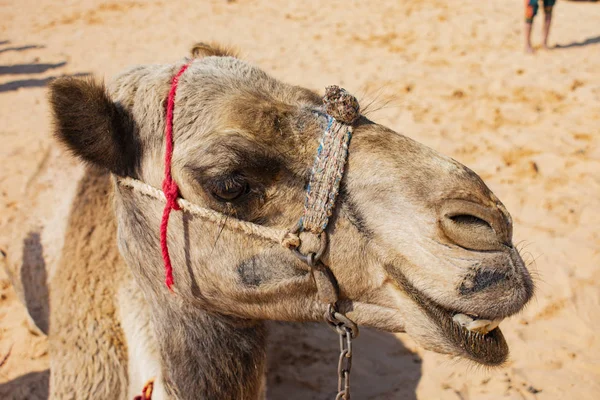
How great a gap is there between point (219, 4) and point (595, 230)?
11.2m

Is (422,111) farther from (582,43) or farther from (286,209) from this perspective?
(286,209)

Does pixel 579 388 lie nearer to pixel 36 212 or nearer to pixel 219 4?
pixel 36 212

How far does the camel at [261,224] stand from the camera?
60.3 inches

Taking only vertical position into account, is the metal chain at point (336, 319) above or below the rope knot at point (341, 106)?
below

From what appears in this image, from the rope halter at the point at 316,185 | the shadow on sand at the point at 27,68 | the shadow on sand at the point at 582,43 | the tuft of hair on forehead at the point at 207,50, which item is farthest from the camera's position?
the shadow on sand at the point at 27,68

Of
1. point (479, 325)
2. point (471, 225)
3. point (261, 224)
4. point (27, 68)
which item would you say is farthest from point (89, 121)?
point (27, 68)

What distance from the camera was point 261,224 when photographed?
1.77 meters

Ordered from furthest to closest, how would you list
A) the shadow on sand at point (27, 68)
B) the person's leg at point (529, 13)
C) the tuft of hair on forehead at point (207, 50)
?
the shadow on sand at point (27, 68) < the person's leg at point (529, 13) < the tuft of hair on forehead at point (207, 50)

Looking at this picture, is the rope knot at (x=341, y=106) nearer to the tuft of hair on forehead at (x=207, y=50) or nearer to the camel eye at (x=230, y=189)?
the camel eye at (x=230, y=189)

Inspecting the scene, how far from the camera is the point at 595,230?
4336 mm

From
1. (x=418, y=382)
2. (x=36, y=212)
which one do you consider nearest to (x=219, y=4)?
(x=36, y=212)

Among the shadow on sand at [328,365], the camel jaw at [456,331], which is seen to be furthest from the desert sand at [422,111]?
the camel jaw at [456,331]

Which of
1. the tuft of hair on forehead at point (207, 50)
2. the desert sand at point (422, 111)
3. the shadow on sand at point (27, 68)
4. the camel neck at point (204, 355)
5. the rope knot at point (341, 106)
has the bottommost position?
the desert sand at point (422, 111)

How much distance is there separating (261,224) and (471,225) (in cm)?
68
